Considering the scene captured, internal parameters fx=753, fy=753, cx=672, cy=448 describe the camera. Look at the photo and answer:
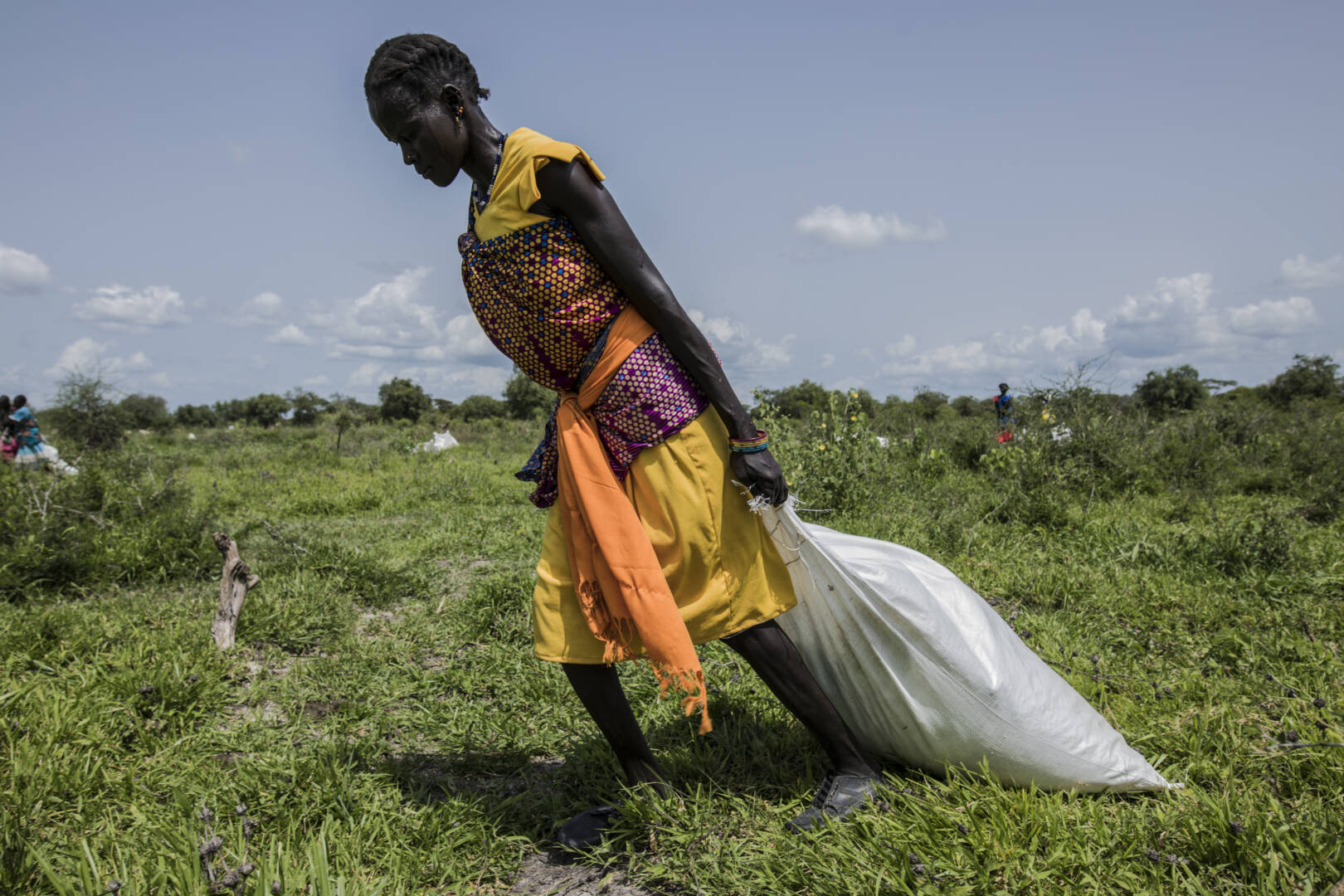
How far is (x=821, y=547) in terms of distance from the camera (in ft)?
5.99

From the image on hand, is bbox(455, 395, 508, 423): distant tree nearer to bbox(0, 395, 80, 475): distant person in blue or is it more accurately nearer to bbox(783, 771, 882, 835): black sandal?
bbox(0, 395, 80, 475): distant person in blue

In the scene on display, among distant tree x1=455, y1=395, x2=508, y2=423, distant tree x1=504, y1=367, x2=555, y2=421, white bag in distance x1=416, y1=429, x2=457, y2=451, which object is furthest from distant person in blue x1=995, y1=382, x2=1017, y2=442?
distant tree x1=455, y1=395, x2=508, y2=423

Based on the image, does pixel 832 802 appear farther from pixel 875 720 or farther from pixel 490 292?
pixel 490 292

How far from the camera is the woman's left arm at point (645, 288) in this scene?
161cm

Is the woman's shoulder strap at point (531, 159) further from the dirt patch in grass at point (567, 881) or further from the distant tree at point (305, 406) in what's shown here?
the distant tree at point (305, 406)

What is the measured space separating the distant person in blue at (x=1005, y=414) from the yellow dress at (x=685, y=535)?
6.33 metres

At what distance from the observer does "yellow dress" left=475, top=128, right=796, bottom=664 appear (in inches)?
65.9

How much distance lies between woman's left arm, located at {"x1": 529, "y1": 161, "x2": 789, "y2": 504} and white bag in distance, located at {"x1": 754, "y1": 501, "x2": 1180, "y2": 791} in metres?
0.11

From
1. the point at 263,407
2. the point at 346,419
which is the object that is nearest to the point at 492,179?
the point at 346,419

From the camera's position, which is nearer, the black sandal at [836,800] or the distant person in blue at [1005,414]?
the black sandal at [836,800]

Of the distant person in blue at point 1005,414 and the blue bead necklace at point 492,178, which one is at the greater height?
the blue bead necklace at point 492,178

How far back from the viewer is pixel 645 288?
5.43 ft

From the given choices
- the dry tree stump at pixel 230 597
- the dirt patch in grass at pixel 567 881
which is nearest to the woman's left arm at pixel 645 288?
the dirt patch in grass at pixel 567 881

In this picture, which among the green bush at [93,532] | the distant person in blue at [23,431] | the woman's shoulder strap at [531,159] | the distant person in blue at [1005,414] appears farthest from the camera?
the distant person in blue at [23,431]
